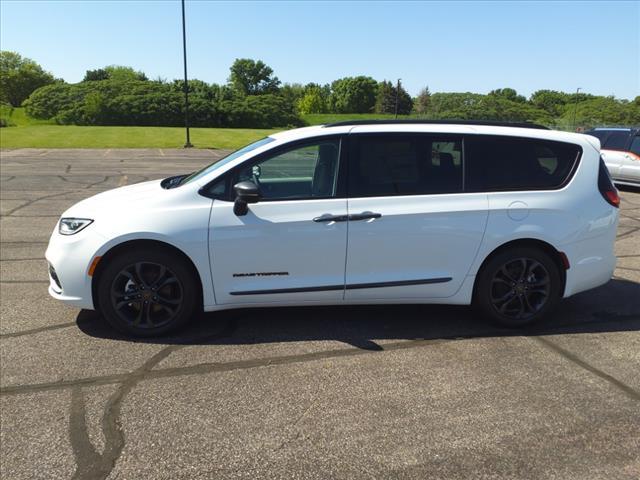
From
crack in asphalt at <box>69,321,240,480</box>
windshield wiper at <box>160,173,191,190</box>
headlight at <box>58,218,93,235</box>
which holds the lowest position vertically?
crack in asphalt at <box>69,321,240,480</box>

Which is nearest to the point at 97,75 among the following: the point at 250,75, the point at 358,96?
the point at 250,75

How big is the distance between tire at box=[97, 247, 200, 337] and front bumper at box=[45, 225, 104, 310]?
0.39ft

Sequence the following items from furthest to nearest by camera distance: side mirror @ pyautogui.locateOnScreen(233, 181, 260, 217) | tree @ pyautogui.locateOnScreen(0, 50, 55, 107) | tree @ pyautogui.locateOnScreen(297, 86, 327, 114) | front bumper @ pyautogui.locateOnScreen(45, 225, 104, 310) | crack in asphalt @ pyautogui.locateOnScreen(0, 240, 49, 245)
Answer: tree @ pyautogui.locateOnScreen(297, 86, 327, 114)
tree @ pyautogui.locateOnScreen(0, 50, 55, 107)
crack in asphalt @ pyautogui.locateOnScreen(0, 240, 49, 245)
front bumper @ pyautogui.locateOnScreen(45, 225, 104, 310)
side mirror @ pyautogui.locateOnScreen(233, 181, 260, 217)

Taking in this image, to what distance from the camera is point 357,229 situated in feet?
13.0

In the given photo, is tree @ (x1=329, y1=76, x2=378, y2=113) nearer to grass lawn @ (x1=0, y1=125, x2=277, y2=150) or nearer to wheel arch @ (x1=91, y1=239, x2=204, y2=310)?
grass lawn @ (x1=0, y1=125, x2=277, y2=150)

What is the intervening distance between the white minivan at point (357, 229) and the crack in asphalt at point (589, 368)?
337mm

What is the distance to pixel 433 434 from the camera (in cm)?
285

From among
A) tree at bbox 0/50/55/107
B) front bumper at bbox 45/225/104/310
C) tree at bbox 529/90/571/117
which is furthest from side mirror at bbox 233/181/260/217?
tree at bbox 0/50/55/107

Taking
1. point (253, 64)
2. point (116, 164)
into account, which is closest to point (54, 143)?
point (116, 164)

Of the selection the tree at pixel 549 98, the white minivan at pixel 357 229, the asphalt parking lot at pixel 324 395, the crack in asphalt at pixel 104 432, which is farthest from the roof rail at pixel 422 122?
the tree at pixel 549 98

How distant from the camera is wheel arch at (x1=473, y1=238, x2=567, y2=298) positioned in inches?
167

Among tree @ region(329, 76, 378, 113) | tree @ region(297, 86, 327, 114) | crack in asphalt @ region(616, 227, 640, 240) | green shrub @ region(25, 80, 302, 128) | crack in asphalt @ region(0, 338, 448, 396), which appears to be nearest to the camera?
crack in asphalt @ region(0, 338, 448, 396)

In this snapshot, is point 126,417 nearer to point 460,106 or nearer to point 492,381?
point 492,381

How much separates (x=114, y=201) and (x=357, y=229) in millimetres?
1976
